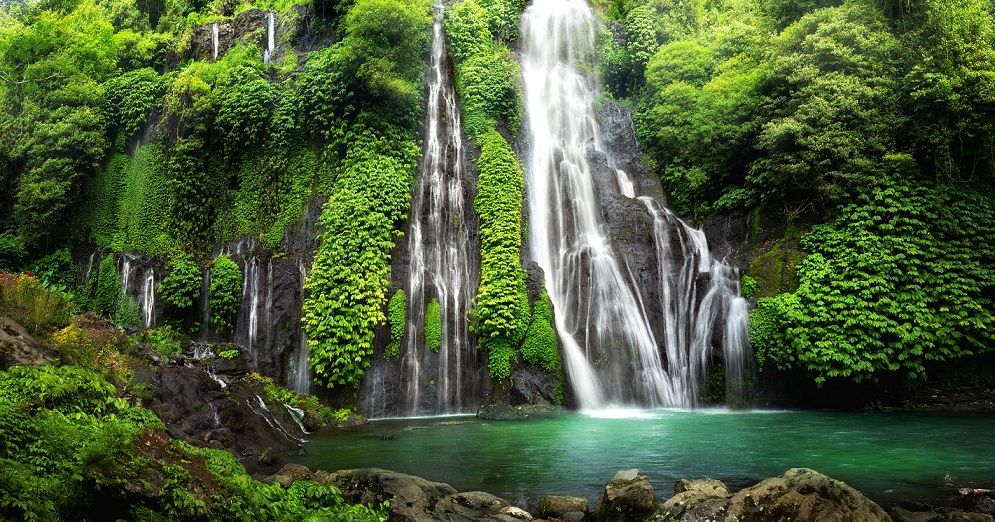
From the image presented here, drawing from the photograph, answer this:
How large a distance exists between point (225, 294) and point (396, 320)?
5.56 meters

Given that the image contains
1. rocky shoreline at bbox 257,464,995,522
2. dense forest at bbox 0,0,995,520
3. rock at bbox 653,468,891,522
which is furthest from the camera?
dense forest at bbox 0,0,995,520

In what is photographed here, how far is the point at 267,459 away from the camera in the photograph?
955cm

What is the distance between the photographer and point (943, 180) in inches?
625

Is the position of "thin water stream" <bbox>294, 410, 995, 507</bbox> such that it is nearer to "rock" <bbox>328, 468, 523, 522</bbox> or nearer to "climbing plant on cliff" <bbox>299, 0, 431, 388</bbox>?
"rock" <bbox>328, 468, 523, 522</bbox>

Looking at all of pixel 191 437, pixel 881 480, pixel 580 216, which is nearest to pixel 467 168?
pixel 580 216

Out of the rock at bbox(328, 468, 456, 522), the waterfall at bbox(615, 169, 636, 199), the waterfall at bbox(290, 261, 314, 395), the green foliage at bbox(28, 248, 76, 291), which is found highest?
the waterfall at bbox(615, 169, 636, 199)

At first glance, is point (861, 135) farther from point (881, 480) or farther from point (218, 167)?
point (218, 167)

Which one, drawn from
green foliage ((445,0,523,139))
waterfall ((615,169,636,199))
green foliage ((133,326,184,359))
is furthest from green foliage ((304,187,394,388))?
waterfall ((615,169,636,199))

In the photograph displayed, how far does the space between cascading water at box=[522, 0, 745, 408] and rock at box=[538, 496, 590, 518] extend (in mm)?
9711

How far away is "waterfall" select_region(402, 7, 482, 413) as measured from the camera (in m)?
16.7

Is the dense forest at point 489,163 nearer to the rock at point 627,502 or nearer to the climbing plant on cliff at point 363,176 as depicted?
the climbing plant on cliff at point 363,176

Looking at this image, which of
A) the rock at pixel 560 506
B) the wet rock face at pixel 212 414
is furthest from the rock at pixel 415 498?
the wet rock face at pixel 212 414

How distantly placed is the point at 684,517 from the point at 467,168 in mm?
15842

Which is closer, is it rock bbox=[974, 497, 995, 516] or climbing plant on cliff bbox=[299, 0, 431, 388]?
rock bbox=[974, 497, 995, 516]
